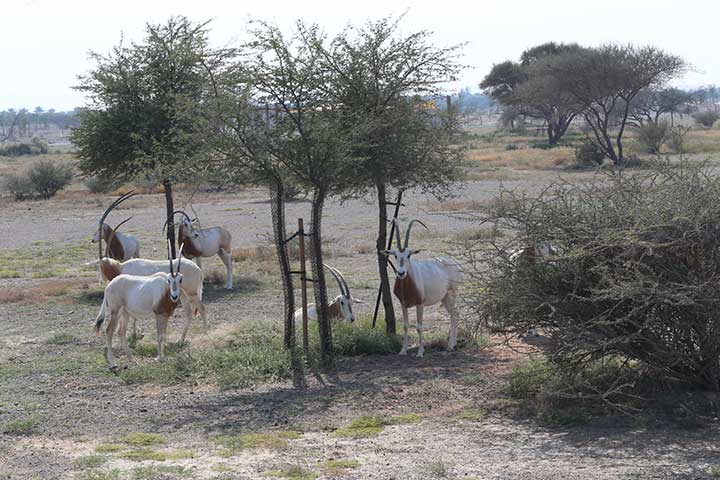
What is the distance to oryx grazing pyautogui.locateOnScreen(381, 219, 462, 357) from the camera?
13.1 metres

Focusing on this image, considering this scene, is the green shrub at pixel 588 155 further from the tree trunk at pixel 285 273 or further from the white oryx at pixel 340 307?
the tree trunk at pixel 285 273

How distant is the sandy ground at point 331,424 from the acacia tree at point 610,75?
40593 millimetres

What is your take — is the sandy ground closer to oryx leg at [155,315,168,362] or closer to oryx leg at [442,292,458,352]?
oryx leg at [442,292,458,352]

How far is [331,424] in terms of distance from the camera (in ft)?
33.0

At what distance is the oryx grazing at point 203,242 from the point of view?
20.6m

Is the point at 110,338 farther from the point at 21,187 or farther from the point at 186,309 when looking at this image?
the point at 21,187

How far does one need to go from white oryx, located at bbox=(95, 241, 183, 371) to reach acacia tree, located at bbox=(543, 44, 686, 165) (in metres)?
41.8

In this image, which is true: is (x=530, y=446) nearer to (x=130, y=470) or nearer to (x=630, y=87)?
(x=130, y=470)

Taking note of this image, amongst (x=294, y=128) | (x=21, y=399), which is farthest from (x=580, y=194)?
(x=21, y=399)

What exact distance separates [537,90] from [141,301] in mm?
52775

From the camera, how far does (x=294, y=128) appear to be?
12789 millimetres

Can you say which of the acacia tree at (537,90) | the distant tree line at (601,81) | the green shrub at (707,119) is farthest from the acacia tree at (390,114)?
the green shrub at (707,119)

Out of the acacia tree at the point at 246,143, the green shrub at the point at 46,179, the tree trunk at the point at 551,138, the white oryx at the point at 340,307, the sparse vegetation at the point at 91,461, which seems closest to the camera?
the sparse vegetation at the point at 91,461

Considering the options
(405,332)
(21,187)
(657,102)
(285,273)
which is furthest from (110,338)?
(657,102)
